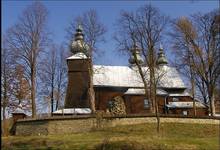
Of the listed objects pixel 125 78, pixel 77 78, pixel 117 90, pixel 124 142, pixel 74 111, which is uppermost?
pixel 125 78

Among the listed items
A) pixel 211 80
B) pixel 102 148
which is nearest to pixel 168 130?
pixel 211 80

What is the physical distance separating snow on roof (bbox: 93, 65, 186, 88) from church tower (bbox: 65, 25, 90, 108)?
5.56 feet

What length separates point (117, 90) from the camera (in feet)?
134

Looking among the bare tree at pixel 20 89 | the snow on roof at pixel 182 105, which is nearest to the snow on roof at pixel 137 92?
the snow on roof at pixel 182 105

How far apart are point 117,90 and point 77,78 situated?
4878 mm

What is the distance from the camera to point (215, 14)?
2983 centimetres

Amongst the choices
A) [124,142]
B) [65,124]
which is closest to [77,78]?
[65,124]

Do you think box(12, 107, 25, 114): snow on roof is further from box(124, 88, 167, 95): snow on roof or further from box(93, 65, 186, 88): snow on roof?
box(124, 88, 167, 95): snow on roof

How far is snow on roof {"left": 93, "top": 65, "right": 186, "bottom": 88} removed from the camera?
40.8 metres

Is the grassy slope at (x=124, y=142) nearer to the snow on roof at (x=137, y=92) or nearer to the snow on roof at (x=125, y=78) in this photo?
the snow on roof at (x=137, y=92)

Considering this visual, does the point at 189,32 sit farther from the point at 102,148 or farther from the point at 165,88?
the point at 102,148

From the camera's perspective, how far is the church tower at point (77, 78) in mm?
38438

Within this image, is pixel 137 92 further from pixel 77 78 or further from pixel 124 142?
pixel 124 142

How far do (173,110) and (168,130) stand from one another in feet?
38.8
